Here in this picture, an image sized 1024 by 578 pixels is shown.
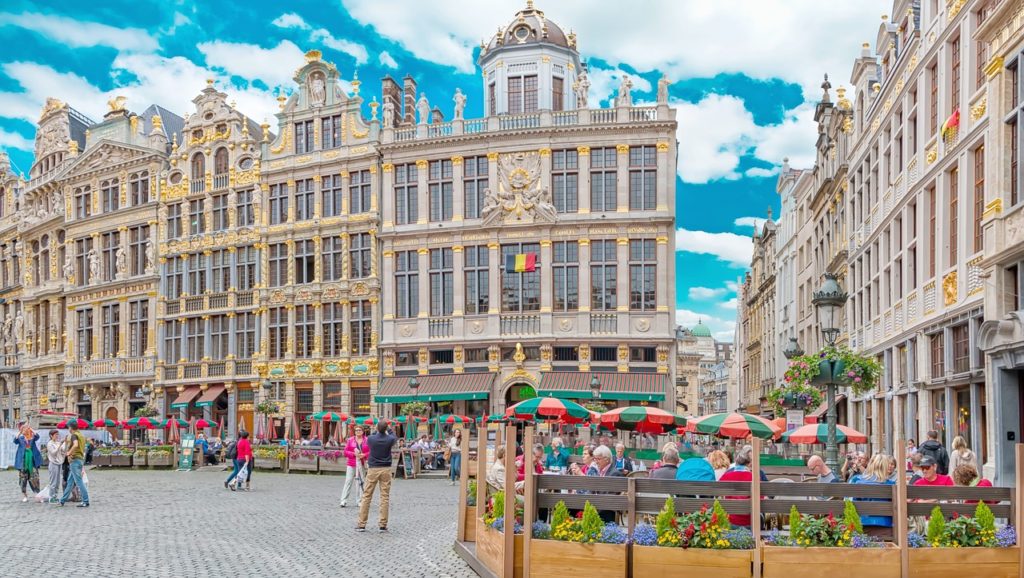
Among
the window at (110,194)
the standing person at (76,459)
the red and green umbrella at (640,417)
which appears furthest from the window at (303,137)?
the standing person at (76,459)

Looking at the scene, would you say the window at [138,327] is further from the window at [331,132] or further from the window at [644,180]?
the window at [644,180]

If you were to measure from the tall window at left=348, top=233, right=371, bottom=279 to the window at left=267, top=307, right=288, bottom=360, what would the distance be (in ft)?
14.0

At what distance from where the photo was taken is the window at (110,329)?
5616 cm

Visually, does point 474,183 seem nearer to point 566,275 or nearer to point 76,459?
point 566,275

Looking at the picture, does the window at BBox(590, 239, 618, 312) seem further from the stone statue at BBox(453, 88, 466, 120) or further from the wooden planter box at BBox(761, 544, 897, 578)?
the wooden planter box at BBox(761, 544, 897, 578)

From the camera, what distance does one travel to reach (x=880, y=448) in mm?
32469

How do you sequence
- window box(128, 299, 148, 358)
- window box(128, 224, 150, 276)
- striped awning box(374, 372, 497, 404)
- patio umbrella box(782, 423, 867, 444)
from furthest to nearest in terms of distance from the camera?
1. window box(128, 224, 150, 276)
2. window box(128, 299, 148, 358)
3. striped awning box(374, 372, 497, 404)
4. patio umbrella box(782, 423, 867, 444)

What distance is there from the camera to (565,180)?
44375mm

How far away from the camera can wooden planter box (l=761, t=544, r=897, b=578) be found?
34.3 ft

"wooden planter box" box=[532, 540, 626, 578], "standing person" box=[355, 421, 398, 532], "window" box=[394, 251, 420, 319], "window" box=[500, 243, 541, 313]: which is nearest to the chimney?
"window" box=[394, 251, 420, 319]

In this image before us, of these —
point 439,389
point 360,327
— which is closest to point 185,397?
point 360,327

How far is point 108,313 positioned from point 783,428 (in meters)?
42.2

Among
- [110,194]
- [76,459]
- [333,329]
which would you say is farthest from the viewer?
[110,194]

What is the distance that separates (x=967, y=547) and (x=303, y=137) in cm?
4280
